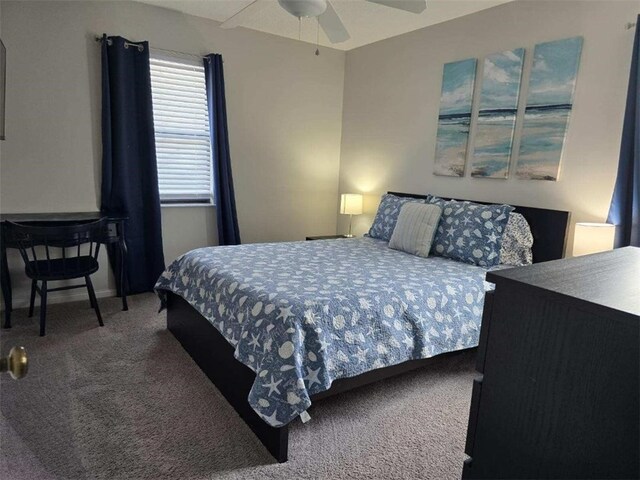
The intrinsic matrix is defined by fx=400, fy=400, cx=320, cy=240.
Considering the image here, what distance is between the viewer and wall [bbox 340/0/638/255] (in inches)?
99.3

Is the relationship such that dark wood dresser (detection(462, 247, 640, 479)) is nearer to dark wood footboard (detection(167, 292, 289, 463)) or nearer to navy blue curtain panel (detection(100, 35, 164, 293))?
dark wood footboard (detection(167, 292, 289, 463))

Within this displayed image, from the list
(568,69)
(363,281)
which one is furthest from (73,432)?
(568,69)

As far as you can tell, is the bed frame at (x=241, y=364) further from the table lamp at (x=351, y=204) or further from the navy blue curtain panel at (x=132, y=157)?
the table lamp at (x=351, y=204)

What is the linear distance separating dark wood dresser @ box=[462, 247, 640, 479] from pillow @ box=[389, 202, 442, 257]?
1.82m

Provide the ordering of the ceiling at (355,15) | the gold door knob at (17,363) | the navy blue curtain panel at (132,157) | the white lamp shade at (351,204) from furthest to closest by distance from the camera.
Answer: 1. the white lamp shade at (351,204)
2. the navy blue curtain panel at (132,157)
3. the ceiling at (355,15)
4. the gold door knob at (17,363)

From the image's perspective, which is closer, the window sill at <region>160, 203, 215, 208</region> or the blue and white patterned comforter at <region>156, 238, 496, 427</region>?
the blue and white patterned comforter at <region>156, 238, 496, 427</region>

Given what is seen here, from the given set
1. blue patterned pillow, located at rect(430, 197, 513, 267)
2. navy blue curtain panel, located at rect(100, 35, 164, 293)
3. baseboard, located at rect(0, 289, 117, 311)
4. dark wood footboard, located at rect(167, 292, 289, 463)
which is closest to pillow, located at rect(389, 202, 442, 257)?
blue patterned pillow, located at rect(430, 197, 513, 267)

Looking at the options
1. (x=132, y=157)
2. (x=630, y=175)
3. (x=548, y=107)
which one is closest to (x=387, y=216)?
(x=548, y=107)

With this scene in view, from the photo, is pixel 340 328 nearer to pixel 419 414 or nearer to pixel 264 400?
pixel 264 400

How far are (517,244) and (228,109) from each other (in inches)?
111

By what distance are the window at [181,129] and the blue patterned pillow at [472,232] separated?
7.34 feet

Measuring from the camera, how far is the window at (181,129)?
11.6 feet

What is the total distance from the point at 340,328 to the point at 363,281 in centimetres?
43

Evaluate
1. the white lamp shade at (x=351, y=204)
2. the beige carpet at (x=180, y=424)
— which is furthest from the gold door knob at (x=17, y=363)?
the white lamp shade at (x=351, y=204)
